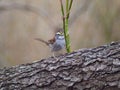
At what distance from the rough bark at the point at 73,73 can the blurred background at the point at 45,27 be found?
2167 mm

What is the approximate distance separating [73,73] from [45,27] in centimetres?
296

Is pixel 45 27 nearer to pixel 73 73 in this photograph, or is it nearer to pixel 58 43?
pixel 58 43

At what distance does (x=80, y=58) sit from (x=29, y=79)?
237 mm

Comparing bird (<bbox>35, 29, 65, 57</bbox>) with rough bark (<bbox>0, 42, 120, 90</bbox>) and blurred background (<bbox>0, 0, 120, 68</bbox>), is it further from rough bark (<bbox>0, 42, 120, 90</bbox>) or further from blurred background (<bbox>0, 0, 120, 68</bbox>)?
blurred background (<bbox>0, 0, 120, 68</bbox>)

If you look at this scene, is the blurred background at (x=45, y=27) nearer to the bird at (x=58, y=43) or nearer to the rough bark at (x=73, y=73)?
the bird at (x=58, y=43)

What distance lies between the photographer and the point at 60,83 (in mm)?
1932

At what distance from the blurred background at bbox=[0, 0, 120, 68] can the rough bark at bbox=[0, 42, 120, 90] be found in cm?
217

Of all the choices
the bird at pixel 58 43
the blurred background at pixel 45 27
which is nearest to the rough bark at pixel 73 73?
the bird at pixel 58 43

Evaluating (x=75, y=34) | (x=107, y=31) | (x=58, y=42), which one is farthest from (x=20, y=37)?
(x=58, y=42)

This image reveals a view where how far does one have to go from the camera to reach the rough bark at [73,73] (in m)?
1.87

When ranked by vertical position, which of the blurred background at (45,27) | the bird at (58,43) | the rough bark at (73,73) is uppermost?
the blurred background at (45,27)

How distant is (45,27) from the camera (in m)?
4.86

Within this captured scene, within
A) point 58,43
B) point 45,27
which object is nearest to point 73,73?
point 58,43

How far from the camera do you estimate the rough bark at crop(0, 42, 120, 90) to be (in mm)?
1867
